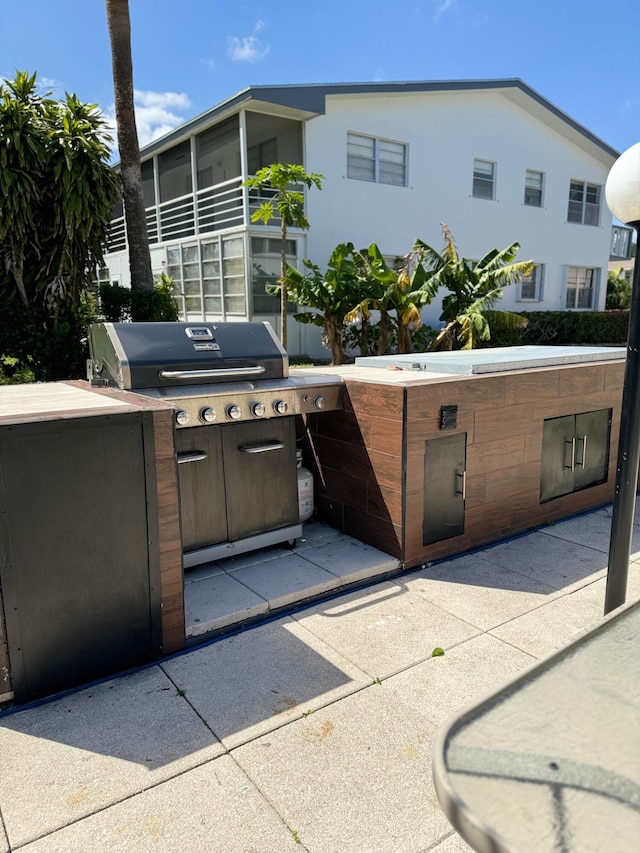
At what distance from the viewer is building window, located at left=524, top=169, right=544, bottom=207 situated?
→ 19.4m

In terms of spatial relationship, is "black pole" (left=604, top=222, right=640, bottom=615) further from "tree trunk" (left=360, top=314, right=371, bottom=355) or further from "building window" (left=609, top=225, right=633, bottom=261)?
"building window" (left=609, top=225, right=633, bottom=261)

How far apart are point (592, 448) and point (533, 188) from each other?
54.4 ft

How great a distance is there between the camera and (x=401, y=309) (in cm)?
1195

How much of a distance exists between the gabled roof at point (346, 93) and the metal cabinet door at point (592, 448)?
1073 centimetres

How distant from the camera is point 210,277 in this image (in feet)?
51.8

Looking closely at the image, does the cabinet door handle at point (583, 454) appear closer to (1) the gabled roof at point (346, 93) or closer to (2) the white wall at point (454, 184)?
(2) the white wall at point (454, 184)

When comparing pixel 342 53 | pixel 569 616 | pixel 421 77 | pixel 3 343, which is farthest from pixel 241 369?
pixel 342 53

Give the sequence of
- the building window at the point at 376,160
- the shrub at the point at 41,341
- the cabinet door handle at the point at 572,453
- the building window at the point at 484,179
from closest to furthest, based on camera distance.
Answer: the cabinet door handle at the point at 572,453 → the shrub at the point at 41,341 → the building window at the point at 376,160 → the building window at the point at 484,179

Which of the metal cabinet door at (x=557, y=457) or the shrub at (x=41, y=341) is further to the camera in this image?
the shrub at (x=41, y=341)

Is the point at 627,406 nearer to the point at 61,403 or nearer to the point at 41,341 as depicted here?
the point at 61,403

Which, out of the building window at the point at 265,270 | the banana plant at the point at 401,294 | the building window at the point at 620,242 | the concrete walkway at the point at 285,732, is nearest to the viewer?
the concrete walkway at the point at 285,732

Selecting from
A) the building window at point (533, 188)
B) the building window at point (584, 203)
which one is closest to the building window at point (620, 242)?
the building window at point (584, 203)

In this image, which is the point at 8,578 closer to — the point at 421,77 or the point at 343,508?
the point at 343,508

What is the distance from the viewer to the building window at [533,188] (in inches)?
763
